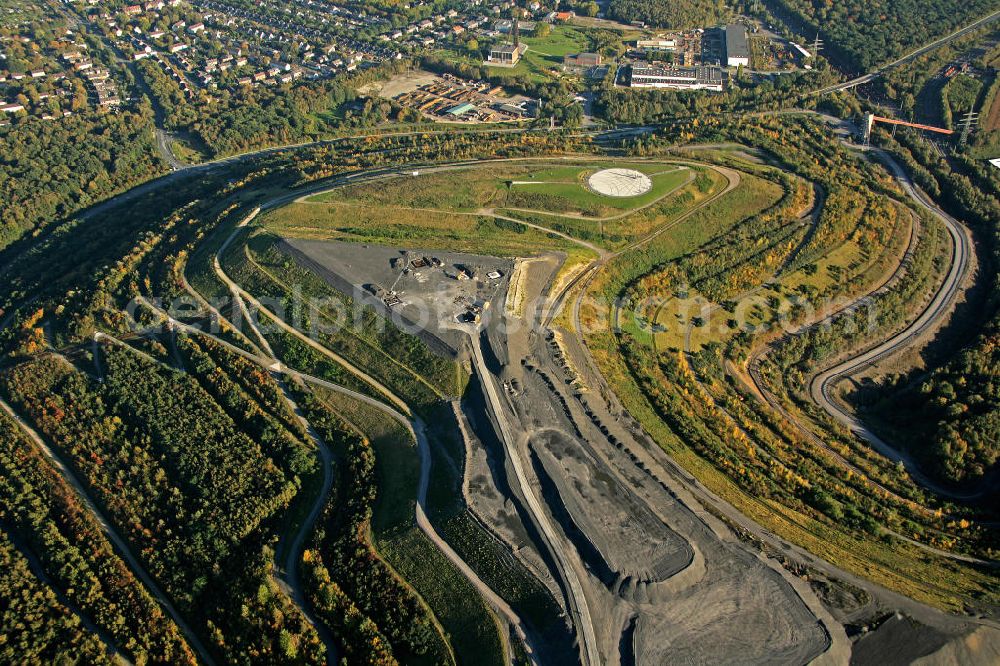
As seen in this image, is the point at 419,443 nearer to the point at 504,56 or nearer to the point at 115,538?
the point at 115,538

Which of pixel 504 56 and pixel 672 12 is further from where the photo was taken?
pixel 672 12

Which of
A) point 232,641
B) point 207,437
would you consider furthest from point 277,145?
point 232,641

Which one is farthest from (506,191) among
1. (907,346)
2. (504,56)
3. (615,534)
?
(504,56)

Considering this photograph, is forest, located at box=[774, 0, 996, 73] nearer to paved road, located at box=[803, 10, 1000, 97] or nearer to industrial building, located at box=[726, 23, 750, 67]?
paved road, located at box=[803, 10, 1000, 97]

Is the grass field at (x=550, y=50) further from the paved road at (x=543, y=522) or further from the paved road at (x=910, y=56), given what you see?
the paved road at (x=543, y=522)

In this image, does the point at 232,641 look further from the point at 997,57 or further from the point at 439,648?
the point at 997,57

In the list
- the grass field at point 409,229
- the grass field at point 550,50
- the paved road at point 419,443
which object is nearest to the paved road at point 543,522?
the paved road at point 419,443
